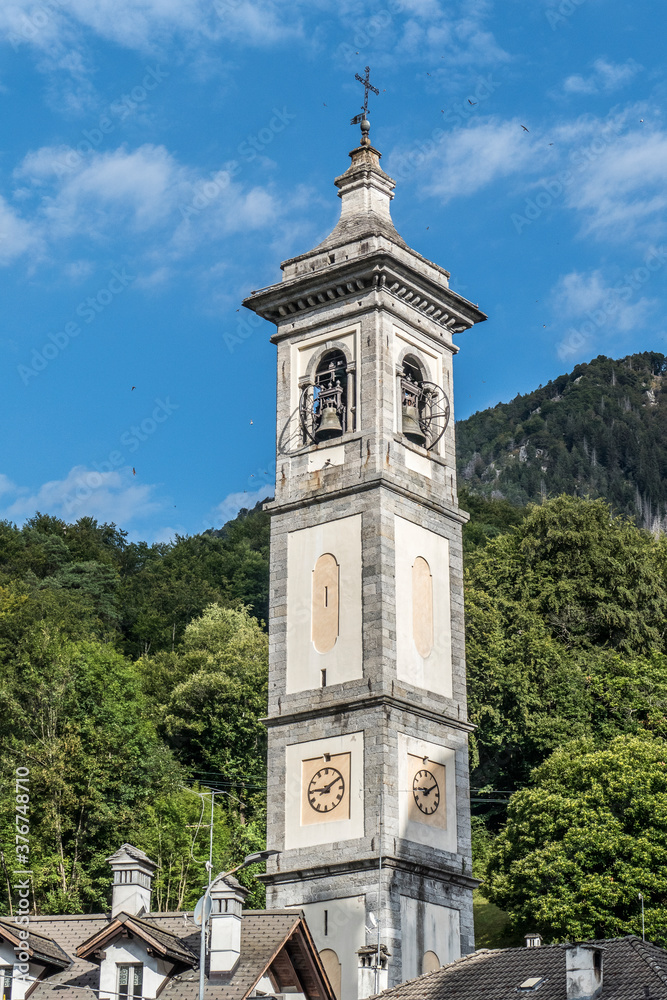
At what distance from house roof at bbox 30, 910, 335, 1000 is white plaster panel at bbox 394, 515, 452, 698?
8922mm

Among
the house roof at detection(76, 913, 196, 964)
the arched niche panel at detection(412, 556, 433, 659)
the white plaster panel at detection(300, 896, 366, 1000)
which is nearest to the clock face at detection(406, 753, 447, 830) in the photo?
the white plaster panel at detection(300, 896, 366, 1000)

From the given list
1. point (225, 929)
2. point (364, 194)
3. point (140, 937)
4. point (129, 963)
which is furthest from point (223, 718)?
point (225, 929)

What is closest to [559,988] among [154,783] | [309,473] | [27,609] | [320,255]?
[309,473]

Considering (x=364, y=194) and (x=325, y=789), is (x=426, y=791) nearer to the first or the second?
(x=325, y=789)

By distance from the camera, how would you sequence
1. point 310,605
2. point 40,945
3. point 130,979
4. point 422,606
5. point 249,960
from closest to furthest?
point 130,979 → point 249,960 → point 40,945 → point 310,605 → point 422,606

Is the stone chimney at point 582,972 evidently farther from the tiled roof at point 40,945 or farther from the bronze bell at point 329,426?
the bronze bell at point 329,426

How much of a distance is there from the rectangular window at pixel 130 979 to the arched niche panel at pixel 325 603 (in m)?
11.2

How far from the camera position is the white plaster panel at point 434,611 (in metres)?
39.0

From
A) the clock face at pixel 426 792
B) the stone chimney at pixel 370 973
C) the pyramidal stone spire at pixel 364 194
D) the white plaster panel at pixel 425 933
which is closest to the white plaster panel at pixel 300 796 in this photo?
the clock face at pixel 426 792

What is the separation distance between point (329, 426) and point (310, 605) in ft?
14.6

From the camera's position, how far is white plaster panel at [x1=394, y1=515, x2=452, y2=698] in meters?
39.0

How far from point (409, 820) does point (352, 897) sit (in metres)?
2.16

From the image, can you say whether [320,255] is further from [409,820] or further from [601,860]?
[601,860]

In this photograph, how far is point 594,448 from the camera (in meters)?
180
